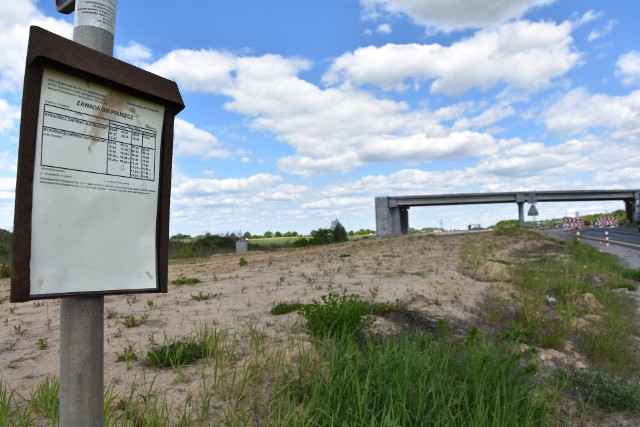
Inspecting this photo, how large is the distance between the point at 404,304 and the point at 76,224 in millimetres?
5657

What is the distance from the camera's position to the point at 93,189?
2229 mm

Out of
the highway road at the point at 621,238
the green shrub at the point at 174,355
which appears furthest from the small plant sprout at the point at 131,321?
the highway road at the point at 621,238

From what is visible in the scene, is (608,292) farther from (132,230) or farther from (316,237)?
(316,237)

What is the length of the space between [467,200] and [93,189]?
199ft

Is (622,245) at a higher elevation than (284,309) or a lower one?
higher

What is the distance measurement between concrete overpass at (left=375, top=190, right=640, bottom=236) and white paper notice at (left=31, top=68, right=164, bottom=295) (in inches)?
2054

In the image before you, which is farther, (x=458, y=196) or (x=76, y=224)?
(x=458, y=196)

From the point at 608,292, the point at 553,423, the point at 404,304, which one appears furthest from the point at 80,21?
the point at 608,292

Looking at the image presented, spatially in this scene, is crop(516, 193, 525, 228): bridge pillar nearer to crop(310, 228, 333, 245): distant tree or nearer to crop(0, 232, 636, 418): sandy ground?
crop(310, 228, 333, 245): distant tree

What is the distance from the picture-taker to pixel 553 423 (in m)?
3.70

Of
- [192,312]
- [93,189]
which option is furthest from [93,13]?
[192,312]

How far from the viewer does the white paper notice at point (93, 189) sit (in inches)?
82.3

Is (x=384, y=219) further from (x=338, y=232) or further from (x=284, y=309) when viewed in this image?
(x=284, y=309)

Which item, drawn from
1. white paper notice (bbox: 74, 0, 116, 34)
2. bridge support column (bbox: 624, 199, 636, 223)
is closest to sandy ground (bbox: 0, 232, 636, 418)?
white paper notice (bbox: 74, 0, 116, 34)
